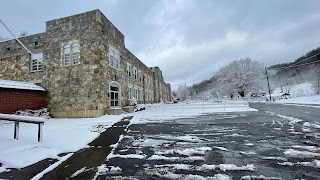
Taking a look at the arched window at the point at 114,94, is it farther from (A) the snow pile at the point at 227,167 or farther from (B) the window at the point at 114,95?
(A) the snow pile at the point at 227,167

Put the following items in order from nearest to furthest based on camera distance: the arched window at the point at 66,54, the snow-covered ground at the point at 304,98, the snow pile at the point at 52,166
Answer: the snow pile at the point at 52,166, the arched window at the point at 66,54, the snow-covered ground at the point at 304,98

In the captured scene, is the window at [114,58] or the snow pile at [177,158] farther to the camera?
the window at [114,58]

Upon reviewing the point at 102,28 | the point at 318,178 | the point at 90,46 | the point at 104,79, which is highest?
the point at 102,28

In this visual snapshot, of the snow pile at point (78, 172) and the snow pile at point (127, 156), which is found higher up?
the snow pile at point (127, 156)

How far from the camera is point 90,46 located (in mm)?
15164

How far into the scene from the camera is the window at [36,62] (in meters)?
17.1

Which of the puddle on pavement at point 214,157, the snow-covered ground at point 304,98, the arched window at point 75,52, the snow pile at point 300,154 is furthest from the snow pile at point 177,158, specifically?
the snow-covered ground at point 304,98

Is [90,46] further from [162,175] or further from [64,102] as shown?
[162,175]

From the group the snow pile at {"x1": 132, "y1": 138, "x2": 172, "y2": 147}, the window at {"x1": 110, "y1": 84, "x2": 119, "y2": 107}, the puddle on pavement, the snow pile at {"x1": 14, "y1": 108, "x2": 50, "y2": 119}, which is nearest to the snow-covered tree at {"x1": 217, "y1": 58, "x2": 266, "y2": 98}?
the window at {"x1": 110, "y1": 84, "x2": 119, "y2": 107}

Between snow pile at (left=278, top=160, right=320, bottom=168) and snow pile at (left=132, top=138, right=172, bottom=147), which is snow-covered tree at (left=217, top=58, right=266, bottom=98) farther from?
snow pile at (left=278, top=160, right=320, bottom=168)

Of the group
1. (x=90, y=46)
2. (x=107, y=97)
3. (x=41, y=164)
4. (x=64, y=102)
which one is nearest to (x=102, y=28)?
(x=90, y=46)

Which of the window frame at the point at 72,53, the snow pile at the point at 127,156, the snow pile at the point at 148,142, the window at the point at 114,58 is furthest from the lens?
the window at the point at 114,58

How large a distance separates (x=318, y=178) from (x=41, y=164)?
5298mm

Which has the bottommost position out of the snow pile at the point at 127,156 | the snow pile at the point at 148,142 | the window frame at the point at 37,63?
the snow pile at the point at 127,156
